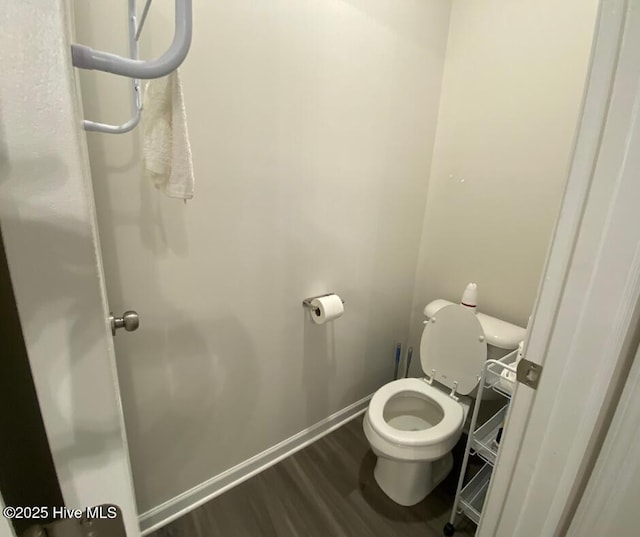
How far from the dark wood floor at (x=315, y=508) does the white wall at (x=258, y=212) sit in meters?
0.16

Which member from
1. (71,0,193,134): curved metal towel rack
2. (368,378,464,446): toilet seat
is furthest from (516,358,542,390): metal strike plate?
(71,0,193,134): curved metal towel rack

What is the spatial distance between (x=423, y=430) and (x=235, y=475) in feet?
3.10

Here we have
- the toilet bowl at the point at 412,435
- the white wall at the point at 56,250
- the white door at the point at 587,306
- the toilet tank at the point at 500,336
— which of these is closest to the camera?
the white wall at the point at 56,250

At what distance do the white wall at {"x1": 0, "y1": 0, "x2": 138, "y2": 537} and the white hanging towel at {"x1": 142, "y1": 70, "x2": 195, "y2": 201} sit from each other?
1.67 ft

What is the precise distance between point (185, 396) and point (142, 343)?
310mm

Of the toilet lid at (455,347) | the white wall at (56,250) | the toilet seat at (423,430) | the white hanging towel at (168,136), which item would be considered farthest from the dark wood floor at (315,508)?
the white hanging towel at (168,136)

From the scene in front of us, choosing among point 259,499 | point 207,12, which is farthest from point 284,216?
point 259,499

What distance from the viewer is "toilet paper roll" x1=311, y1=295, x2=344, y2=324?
Answer: 1.44 metres

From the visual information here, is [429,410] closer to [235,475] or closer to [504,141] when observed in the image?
[235,475]

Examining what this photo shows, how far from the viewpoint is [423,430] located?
1.40m

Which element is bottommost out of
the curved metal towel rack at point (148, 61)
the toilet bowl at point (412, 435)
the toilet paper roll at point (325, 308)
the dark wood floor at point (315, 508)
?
the dark wood floor at point (315, 508)

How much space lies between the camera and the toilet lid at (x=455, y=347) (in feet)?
4.72

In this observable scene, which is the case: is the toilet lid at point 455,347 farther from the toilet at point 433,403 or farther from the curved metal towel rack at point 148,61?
the curved metal towel rack at point 148,61

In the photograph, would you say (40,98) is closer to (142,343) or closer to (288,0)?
(142,343)
